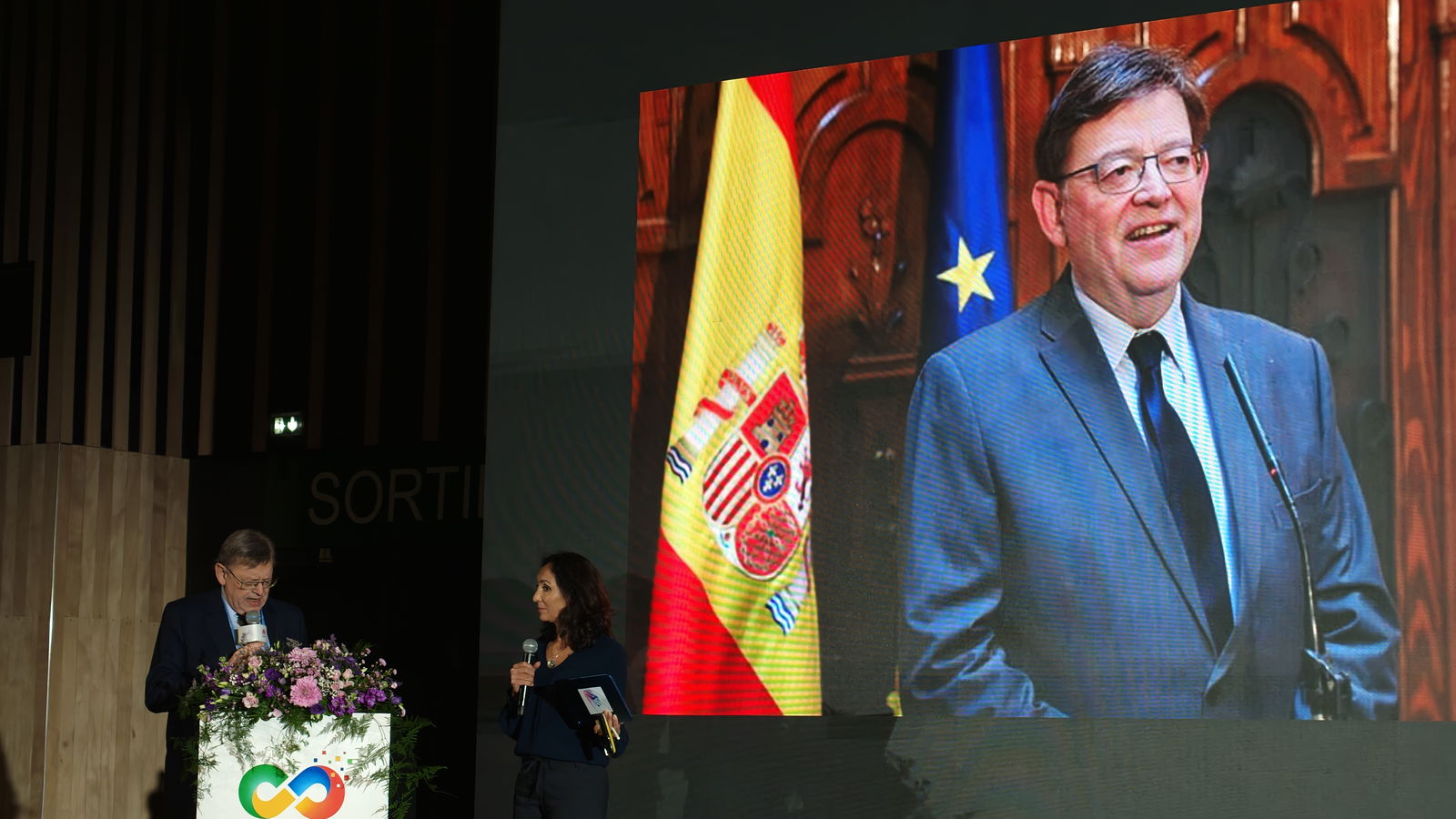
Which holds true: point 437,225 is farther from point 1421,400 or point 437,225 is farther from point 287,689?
point 1421,400

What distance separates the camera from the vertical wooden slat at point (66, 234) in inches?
356

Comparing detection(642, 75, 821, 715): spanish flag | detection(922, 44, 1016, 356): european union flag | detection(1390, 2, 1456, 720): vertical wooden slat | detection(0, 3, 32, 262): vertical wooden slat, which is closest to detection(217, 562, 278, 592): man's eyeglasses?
detection(642, 75, 821, 715): spanish flag

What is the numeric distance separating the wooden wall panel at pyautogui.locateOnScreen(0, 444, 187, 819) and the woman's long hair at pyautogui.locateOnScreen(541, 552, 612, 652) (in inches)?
178

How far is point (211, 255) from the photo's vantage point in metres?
9.10

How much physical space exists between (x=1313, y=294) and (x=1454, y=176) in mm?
534

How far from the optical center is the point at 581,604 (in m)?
4.94

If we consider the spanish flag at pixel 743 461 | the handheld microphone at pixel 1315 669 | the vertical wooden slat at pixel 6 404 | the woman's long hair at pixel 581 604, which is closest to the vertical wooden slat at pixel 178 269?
the vertical wooden slat at pixel 6 404

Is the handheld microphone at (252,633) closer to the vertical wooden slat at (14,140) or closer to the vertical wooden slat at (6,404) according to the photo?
the vertical wooden slat at (6,404)

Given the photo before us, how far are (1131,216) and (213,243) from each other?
18.2 feet

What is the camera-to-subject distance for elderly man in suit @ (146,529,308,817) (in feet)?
16.1

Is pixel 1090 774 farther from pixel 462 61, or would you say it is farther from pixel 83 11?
pixel 83 11

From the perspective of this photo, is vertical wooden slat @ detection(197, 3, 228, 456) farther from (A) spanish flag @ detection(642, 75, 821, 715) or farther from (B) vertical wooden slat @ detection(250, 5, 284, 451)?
(A) spanish flag @ detection(642, 75, 821, 715)

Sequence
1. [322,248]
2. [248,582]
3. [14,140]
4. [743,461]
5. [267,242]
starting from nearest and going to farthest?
[248,582], [743,461], [322,248], [267,242], [14,140]

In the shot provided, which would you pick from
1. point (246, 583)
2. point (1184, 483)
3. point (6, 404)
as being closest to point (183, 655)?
point (246, 583)
